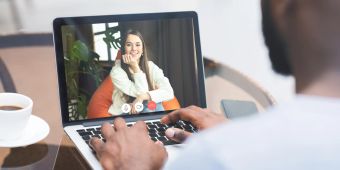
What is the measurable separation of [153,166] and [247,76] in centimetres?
63

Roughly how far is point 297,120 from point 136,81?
1.73 feet

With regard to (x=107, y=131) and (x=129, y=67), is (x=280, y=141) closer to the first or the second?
(x=107, y=131)

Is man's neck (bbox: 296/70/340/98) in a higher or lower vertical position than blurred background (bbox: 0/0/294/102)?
higher

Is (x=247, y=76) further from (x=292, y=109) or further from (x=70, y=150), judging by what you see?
(x=292, y=109)

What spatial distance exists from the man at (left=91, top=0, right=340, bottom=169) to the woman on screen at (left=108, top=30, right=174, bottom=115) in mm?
457

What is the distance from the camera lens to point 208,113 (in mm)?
920

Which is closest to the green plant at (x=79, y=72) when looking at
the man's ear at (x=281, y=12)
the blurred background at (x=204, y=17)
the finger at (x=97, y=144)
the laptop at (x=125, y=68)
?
the laptop at (x=125, y=68)

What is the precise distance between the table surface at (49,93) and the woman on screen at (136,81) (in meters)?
0.12

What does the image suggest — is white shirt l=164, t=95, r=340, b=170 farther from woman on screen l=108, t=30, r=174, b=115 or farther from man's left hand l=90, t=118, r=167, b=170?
woman on screen l=108, t=30, r=174, b=115

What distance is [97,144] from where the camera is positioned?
2.60 feet

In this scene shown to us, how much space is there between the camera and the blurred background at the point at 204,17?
128 centimetres

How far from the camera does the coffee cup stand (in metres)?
0.84

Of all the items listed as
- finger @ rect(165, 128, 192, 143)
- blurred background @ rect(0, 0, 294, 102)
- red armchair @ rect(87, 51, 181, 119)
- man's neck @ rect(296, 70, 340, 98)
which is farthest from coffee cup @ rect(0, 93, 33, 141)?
man's neck @ rect(296, 70, 340, 98)

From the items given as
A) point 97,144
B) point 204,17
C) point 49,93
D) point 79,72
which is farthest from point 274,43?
point 204,17
